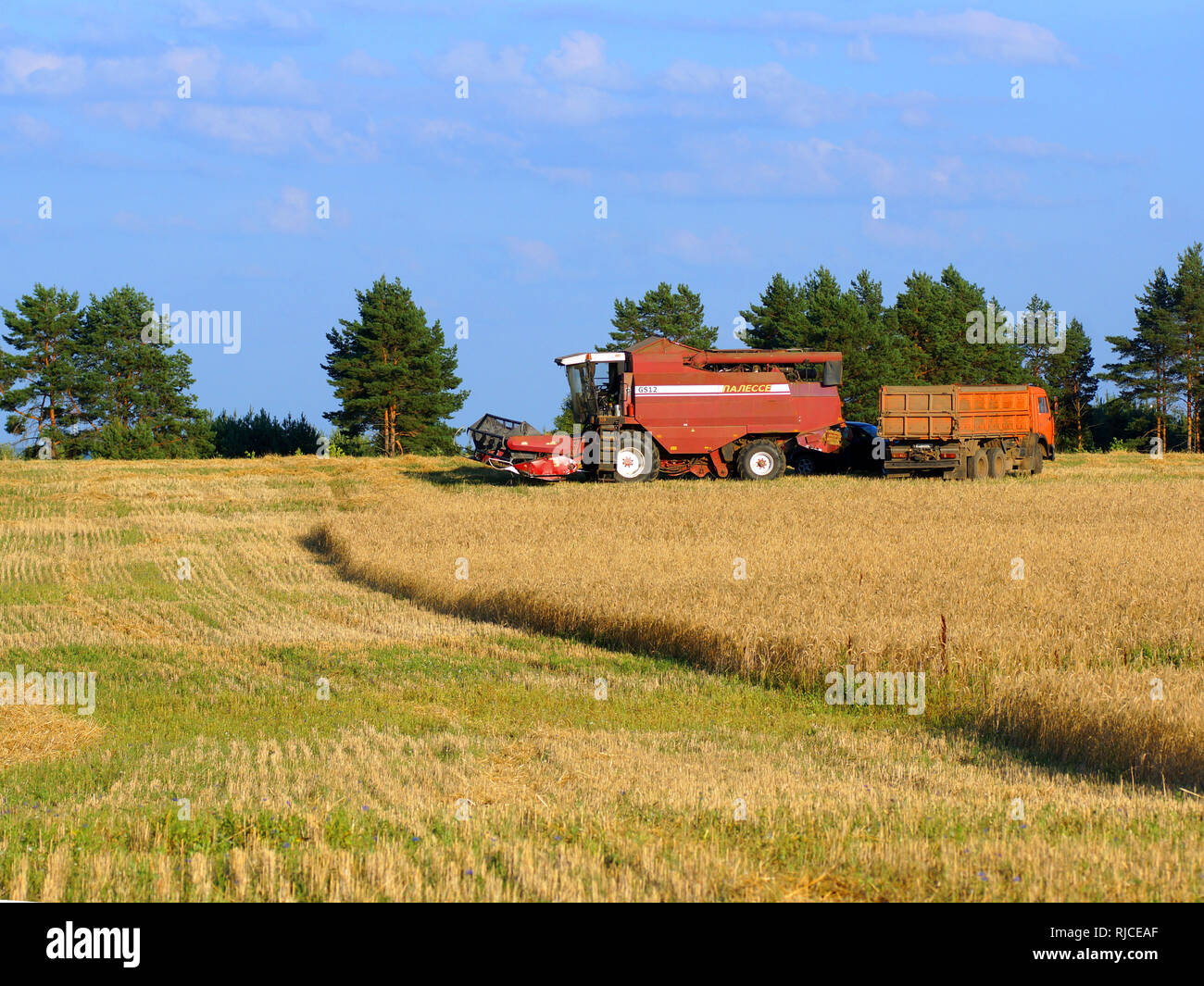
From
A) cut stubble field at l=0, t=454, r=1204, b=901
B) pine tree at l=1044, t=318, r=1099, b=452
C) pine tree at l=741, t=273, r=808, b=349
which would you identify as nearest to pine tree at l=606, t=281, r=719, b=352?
pine tree at l=741, t=273, r=808, b=349

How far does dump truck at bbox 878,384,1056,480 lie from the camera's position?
32.2 metres

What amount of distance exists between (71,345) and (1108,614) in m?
55.5

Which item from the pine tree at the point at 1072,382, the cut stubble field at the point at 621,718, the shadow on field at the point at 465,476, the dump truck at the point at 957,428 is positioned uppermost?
the pine tree at the point at 1072,382

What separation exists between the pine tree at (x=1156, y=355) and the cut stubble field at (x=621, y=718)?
39347mm

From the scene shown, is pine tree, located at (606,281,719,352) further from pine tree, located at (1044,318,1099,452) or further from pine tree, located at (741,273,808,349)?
pine tree, located at (1044,318,1099,452)

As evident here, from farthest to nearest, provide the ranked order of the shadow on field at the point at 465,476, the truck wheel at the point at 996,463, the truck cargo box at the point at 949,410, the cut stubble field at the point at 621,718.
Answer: the shadow on field at the point at 465,476, the truck wheel at the point at 996,463, the truck cargo box at the point at 949,410, the cut stubble field at the point at 621,718

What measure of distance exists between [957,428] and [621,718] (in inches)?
966

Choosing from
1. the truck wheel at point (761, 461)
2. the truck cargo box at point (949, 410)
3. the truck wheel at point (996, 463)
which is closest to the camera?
the truck cargo box at point (949, 410)

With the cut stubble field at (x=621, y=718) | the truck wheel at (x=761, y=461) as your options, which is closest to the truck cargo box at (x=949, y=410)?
the truck wheel at (x=761, y=461)

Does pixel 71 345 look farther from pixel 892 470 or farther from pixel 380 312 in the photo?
pixel 892 470

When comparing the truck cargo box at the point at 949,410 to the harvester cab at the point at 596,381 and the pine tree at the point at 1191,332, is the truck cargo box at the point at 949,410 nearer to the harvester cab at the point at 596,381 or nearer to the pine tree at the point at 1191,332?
the harvester cab at the point at 596,381

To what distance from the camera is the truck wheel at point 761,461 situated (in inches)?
1284

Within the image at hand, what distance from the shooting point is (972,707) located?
1029cm

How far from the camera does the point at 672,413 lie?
32.1 meters
